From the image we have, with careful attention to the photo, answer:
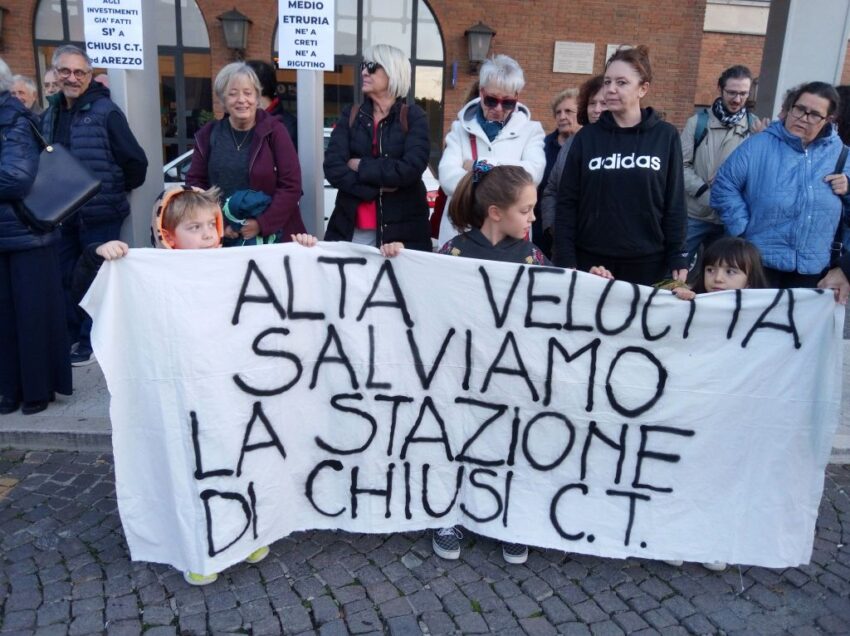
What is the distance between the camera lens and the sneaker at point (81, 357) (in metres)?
4.88

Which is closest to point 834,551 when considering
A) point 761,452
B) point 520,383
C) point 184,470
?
point 761,452

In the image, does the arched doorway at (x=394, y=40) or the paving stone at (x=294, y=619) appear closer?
the paving stone at (x=294, y=619)

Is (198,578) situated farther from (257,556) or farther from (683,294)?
(683,294)

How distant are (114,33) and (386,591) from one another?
11.8 ft

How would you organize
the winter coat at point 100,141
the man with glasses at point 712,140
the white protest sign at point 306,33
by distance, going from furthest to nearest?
the man with glasses at point 712,140, the winter coat at point 100,141, the white protest sign at point 306,33

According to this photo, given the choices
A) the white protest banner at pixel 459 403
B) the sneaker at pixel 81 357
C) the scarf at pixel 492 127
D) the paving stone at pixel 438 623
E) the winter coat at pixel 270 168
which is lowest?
the paving stone at pixel 438 623

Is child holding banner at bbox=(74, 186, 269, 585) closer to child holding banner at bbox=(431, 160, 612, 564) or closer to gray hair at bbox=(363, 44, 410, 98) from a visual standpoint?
child holding banner at bbox=(431, 160, 612, 564)

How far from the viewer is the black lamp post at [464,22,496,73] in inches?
522

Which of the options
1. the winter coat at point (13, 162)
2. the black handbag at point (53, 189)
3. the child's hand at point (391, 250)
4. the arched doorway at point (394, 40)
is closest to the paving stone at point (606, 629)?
the child's hand at point (391, 250)

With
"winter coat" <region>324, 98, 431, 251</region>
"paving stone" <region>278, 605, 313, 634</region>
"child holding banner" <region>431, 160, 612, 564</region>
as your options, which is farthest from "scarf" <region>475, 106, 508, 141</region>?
"paving stone" <region>278, 605, 313, 634</region>

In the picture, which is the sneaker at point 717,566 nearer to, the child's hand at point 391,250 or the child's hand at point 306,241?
the child's hand at point 391,250

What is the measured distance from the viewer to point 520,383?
9.53ft

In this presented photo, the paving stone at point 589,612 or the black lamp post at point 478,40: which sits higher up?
the black lamp post at point 478,40

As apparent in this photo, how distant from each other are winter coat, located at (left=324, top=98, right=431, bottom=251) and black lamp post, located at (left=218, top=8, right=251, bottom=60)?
32.9 ft
